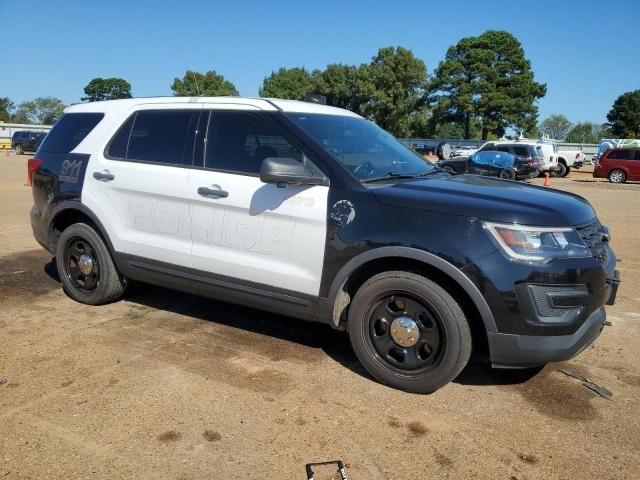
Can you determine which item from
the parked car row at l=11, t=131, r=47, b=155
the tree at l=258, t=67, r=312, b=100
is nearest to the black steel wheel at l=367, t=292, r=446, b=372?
the parked car row at l=11, t=131, r=47, b=155

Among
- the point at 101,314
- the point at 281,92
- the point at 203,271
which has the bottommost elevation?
the point at 101,314

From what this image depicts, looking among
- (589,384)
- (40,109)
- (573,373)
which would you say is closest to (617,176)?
(573,373)

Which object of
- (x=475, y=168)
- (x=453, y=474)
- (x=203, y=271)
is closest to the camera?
(x=453, y=474)

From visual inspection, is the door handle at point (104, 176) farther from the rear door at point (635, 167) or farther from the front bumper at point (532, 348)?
the rear door at point (635, 167)

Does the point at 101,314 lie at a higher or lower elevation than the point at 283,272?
lower

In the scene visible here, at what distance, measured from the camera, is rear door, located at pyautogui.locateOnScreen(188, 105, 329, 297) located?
367 cm

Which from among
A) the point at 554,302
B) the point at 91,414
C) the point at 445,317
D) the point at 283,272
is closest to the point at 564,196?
the point at 554,302

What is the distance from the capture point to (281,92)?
270 feet

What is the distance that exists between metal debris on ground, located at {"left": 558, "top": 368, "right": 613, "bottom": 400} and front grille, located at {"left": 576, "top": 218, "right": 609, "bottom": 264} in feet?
2.82

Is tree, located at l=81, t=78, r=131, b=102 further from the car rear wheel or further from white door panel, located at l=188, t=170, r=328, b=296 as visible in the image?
white door panel, located at l=188, t=170, r=328, b=296

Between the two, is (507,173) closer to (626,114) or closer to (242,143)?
(242,143)

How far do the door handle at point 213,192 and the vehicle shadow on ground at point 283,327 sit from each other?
47.1 inches

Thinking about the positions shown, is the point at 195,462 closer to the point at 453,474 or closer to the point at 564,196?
the point at 453,474

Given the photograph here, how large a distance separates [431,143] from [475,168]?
1352 inches
